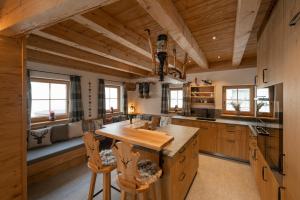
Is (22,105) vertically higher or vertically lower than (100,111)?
higher

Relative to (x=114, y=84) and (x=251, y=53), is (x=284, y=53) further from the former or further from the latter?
(x=114, y=84)

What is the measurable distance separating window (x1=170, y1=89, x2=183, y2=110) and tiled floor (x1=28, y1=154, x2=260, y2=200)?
7.60 feet

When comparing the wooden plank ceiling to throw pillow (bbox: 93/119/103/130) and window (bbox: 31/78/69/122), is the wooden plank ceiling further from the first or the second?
throw pillow (bbox: 93/119/103/130)

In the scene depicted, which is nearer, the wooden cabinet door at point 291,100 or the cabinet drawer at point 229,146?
the wooden cabinet door at point 291,100

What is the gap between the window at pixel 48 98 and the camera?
327 centimetres

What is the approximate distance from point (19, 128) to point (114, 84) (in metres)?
3.76

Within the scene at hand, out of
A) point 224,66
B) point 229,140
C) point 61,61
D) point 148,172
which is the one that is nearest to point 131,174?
point 148,172

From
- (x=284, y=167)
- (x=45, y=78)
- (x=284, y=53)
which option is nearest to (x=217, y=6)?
(x=284, y=53)

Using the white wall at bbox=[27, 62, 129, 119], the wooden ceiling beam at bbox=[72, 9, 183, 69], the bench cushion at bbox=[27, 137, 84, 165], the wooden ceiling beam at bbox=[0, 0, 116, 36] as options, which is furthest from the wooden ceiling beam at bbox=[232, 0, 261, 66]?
the white wall at bbox=[27, 62, 129, 119]

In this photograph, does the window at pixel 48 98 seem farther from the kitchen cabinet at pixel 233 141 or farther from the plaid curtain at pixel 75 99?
the kitchen cabinet at pixel 233 141

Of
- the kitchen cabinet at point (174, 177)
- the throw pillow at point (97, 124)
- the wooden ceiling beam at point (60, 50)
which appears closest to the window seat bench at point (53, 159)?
the throw pillow at point (97, 124)

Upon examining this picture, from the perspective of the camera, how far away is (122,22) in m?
1.91

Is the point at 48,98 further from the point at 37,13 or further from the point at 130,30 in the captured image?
the point at 37,13

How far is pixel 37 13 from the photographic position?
1.06 m
